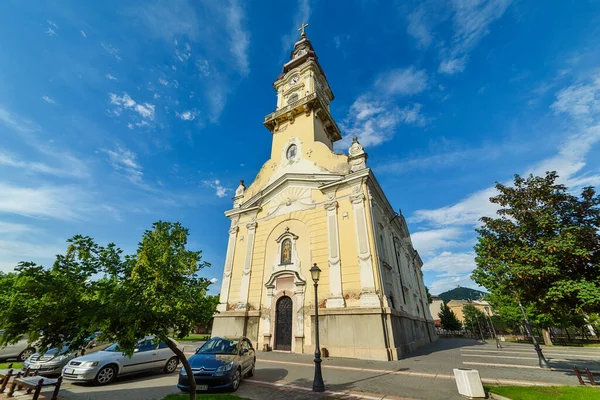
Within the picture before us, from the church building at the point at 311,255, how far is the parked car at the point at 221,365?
7.27 meters

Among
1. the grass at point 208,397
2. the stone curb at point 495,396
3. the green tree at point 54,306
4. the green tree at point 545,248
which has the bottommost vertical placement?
the grass at point 208,397

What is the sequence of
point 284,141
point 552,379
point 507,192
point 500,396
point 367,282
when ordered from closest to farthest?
1. point 500,396
2. point 552,379
3. point 507,192
4. point 367,282
5. point 284,141

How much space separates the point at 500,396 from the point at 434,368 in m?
4.95

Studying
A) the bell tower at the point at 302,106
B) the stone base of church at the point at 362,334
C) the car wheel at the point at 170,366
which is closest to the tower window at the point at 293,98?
the bell tower at the point at 302,106

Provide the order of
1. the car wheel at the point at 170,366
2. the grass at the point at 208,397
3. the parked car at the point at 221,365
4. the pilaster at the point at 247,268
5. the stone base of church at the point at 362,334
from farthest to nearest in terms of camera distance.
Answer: the pilaster at the point at 247,268 < the stone base of church at the point at 362,334 < the car wheel at the point at 170,366 < the parked car at the point at 221,365 < the grass at the point at 208,397

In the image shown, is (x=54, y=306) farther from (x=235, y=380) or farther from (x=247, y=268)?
(x=247, y=268)

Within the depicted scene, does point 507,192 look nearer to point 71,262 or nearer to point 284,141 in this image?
point 71,262

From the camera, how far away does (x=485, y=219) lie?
10383mm

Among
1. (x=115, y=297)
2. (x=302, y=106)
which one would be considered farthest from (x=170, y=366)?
(x=302, y=106)

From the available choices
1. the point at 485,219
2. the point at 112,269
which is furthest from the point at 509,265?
the point at 112,269

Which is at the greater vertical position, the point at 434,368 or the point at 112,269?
the point at 112,269

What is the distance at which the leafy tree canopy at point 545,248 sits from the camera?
313 inches

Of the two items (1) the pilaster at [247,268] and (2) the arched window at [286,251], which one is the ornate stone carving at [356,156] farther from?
(1) the pilaster at [247,268]

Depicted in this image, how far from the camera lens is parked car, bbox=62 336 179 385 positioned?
8.27m
